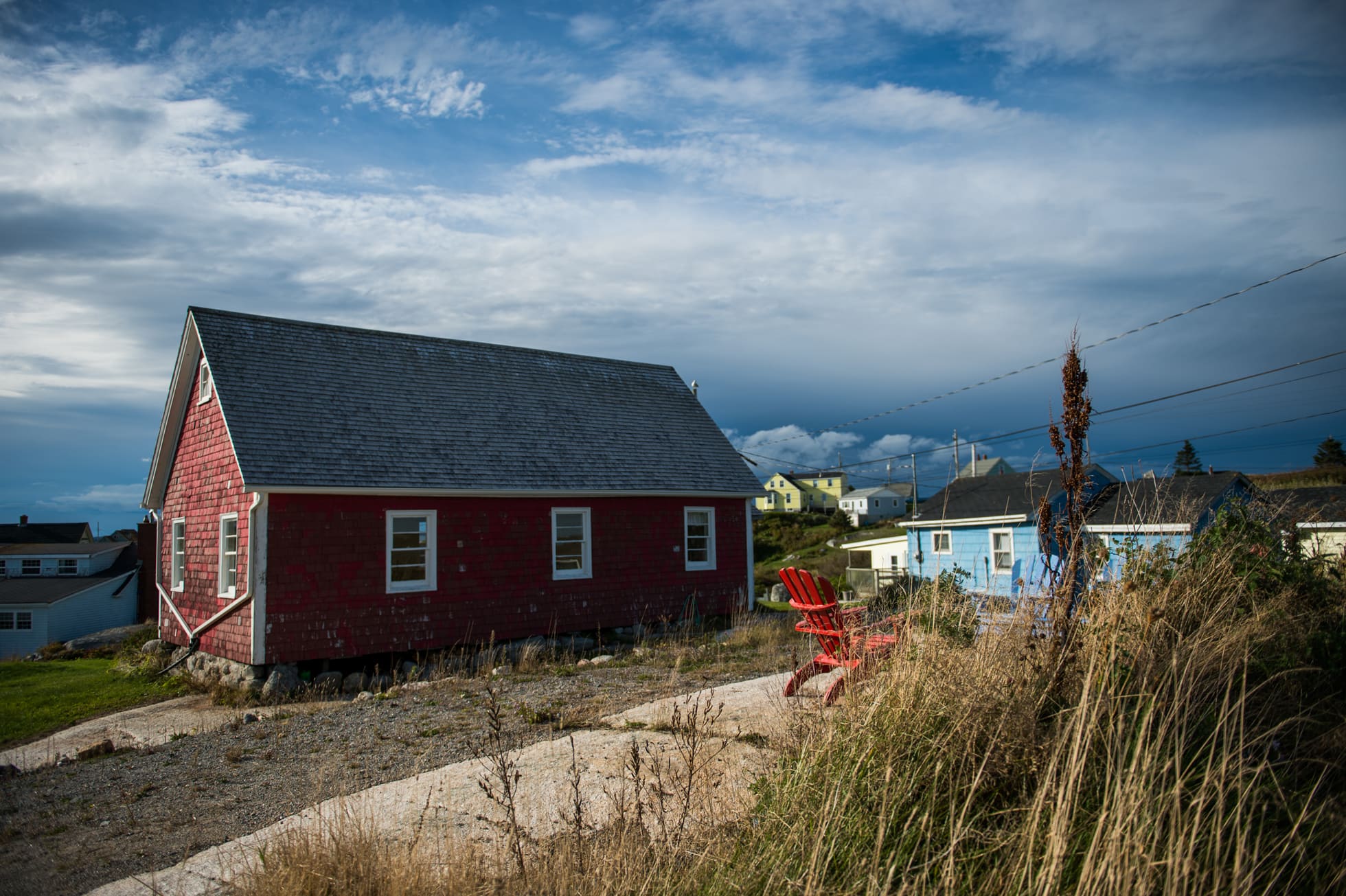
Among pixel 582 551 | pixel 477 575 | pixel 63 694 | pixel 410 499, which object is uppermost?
pixel 410 499

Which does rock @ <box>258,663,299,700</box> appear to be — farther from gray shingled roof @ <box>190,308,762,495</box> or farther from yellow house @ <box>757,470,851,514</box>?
yellow house @ <box>757,470,851,514</box>

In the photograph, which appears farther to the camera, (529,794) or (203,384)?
(203,384)

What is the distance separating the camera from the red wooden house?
45.0 feet

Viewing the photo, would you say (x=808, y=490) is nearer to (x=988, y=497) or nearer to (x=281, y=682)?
(x=988, y=497)

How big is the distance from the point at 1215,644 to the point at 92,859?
24.0 ft

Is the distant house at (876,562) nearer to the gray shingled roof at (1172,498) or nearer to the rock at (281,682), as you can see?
the gray shingled roof at (1172,498)

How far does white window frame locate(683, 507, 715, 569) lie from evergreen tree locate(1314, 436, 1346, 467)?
43.2 meters

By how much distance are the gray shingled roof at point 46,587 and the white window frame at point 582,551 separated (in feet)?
100

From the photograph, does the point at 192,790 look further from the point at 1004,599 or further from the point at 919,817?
the point at 1004,599

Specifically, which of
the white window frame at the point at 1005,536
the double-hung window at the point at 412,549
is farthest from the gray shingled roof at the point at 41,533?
the white window frame at the point at 1005,536

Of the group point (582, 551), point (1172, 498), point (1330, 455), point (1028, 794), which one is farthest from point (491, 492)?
point (1330, 455)

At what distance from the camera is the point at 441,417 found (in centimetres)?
1672

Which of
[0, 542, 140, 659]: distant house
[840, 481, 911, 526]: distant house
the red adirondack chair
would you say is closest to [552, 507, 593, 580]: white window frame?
the red adirondack chair

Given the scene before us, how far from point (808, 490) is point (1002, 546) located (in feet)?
203
